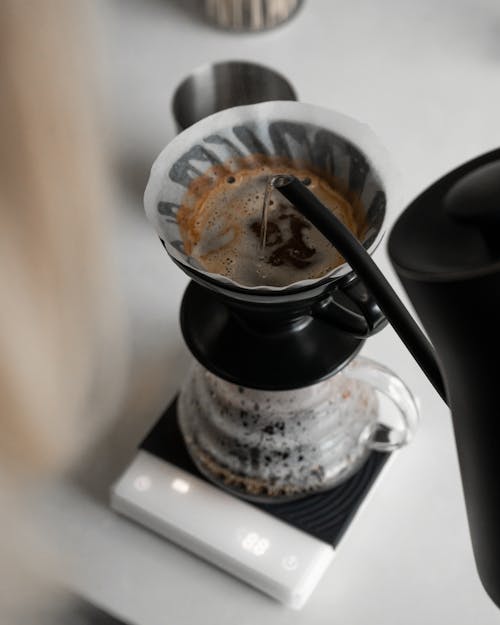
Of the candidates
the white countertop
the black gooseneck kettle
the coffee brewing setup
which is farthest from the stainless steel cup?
the black gooseneck kettle

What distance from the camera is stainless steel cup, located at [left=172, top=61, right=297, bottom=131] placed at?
81 cm

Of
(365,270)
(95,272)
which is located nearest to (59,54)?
(95,272)

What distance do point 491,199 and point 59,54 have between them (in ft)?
1.51

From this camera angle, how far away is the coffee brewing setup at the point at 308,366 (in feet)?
1.01

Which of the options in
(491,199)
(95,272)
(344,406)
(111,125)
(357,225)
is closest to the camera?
(491,199)

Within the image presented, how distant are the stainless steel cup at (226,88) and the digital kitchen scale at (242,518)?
297mm

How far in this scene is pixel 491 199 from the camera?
30 centimetres

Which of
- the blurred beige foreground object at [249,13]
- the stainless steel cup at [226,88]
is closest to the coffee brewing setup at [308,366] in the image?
the stainless steel cup at [226,88]

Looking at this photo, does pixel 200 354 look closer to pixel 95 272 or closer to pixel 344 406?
pixel 344 406

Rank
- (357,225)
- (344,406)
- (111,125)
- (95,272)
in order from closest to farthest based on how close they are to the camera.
→ (357,225) → (344,406) → (95,272) → (111,125)

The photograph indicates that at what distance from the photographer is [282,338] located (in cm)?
55

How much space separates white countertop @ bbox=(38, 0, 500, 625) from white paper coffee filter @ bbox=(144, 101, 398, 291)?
9.1 inches

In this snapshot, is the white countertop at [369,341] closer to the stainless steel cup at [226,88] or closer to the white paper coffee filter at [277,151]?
the stainless steel cup at [226,88]

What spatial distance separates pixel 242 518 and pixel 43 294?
199mm
